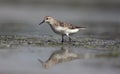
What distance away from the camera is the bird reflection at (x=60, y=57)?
1205 centimetres

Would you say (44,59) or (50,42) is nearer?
(44,59)

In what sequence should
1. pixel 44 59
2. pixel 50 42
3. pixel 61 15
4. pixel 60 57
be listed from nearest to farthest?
pixel 44 59
pixel 60 57
pixel 50 42
pixel 61 15

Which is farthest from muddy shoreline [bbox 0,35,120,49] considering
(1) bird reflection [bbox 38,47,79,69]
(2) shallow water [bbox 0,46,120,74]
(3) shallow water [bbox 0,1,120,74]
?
(1) bird reflection [bbox 38,47,79,69]

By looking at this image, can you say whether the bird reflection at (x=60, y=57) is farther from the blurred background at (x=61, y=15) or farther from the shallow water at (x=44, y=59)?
the blurred background at (x=61, y=15)

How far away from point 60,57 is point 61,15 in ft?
30.2

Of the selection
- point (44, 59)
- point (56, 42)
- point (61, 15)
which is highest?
point (61, 15)

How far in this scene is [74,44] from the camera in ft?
48.5

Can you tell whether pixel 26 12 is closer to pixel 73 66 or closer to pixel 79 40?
pixel 79 40

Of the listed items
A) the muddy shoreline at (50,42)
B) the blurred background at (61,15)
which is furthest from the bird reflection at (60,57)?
the blurred background at (61,15)

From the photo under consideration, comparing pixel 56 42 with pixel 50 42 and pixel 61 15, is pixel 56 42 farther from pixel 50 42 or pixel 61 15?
pixel 61 15

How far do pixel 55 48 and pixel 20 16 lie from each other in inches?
309

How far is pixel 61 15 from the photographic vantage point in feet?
71.7

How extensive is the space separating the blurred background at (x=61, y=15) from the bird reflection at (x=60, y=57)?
3498 millimetres

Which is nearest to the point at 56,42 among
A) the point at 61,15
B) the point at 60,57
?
the point at 60,57
